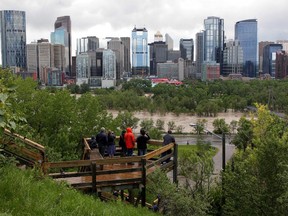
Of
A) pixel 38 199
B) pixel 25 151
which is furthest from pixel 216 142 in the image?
pixel 38 199

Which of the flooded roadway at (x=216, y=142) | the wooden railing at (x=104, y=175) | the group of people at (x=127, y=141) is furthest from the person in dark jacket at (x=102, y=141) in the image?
the flooded roadway at (x=216, y=142)

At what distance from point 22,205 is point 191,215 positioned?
4.71 m

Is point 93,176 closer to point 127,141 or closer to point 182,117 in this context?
point 127,141

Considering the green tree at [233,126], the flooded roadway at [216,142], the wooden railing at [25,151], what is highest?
the wooden railing at [25,151]

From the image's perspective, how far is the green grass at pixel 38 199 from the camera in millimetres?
5633

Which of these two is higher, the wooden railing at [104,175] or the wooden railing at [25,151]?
the wooden railing at [25,151]

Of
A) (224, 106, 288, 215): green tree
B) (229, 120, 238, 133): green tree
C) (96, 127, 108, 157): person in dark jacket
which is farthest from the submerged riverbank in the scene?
(96, 127, 108, 157): person in dark jacket

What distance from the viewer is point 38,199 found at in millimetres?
6141

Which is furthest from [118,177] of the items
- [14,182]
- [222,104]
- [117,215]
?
[222,104]

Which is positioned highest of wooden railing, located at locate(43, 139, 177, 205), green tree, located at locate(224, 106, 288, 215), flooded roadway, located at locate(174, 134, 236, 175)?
wooden railing, located at locate(43, 139, 177, 205)

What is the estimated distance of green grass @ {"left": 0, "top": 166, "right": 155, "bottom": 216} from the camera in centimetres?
563

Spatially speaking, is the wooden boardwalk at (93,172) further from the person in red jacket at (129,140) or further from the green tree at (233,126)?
the green tree at (233,126)

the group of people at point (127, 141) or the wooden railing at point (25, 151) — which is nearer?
the wooden railing at point (25, 151)

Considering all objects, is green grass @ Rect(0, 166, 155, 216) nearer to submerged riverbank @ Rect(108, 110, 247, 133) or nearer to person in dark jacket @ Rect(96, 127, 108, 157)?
person in dark jacket @ Rect(96, 127, 108, 157)
